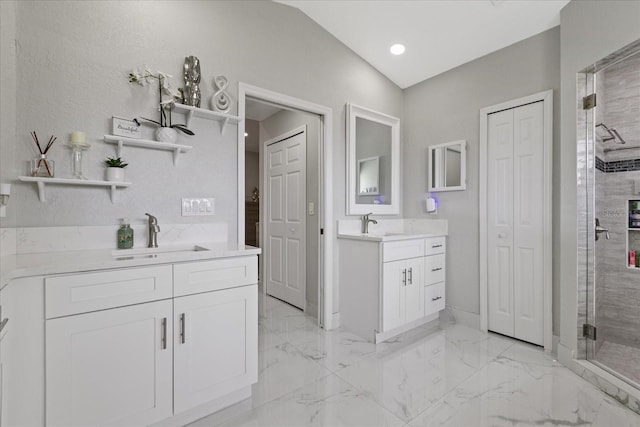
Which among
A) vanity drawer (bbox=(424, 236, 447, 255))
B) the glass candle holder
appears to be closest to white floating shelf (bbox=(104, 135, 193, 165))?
the glass candle holder

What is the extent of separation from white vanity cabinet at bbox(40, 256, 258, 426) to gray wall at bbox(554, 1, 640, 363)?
221cm

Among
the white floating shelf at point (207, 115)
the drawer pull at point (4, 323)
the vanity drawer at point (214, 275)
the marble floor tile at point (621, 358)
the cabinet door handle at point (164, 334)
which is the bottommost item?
the marble floor tile at point (621, 358)

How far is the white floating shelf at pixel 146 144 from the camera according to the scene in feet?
5.76

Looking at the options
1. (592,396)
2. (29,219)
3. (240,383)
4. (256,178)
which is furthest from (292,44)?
(256,178)

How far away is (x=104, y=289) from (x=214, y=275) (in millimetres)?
486

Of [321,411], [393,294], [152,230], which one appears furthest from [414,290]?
[152,230]

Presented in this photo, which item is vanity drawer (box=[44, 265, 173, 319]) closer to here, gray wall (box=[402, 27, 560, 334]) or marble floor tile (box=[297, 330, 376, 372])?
marble floor tile (box=[297, 330, 376, 372])

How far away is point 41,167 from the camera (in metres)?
1.58

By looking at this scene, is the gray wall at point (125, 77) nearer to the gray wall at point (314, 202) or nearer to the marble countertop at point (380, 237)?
the gray wall at point (314, 202)

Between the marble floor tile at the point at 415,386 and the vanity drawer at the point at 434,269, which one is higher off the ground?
the vanity drawer at the point at 434,269

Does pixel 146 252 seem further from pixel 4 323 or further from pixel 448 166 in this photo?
pixel 448 166

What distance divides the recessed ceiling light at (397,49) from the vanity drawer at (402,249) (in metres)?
1.81

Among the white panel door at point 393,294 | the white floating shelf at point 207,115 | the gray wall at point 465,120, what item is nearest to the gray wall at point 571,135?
the gray wall at point 465,120

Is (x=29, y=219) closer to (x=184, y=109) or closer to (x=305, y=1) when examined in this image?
(x=184, y=109)
